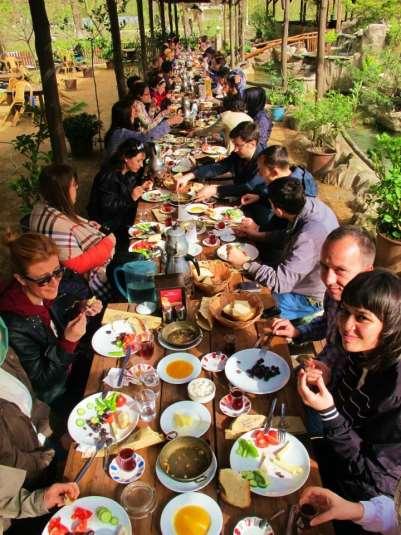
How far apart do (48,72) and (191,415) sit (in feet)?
12.6

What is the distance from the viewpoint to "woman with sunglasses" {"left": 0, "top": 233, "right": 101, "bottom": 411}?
92.7 inches

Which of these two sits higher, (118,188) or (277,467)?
(118,188)

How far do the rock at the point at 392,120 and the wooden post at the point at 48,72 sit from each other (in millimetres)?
10801

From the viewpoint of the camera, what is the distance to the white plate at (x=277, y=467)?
1.62 metres

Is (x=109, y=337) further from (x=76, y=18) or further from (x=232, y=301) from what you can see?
(x=76, y=18)

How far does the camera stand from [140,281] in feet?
9.03

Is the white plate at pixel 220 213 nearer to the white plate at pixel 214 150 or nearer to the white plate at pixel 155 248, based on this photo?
the white plate at pixel 155 248

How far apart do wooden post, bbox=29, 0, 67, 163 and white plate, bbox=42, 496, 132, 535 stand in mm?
3921

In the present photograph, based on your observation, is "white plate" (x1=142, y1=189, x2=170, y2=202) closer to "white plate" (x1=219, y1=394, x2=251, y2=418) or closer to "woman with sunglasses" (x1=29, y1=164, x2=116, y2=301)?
"woman with sunglasses" (x1=29, y1=164, x2=116, y2=301)

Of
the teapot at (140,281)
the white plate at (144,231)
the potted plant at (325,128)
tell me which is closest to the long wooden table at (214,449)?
the teapot at (140,281)

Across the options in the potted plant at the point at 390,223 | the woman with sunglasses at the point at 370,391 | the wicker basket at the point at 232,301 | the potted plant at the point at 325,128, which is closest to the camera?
the woman with sunglasses at the point at 370,391

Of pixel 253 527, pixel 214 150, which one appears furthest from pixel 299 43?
pixel 253 527

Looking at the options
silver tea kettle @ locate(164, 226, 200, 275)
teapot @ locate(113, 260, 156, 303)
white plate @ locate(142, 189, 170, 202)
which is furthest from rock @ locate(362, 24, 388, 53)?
teapot @ locate(113, 260, 156, 303)

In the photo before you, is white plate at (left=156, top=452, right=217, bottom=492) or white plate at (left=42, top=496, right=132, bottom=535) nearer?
white plate at (left=42, top=496, right=132, bottom=535)
